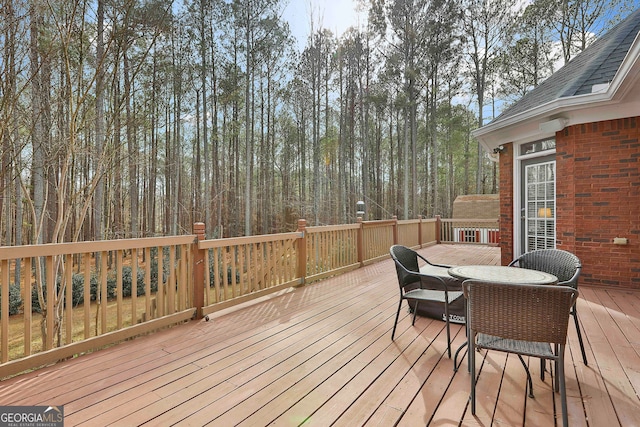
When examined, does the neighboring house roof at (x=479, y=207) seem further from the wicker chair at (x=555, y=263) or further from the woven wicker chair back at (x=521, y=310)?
the woven wicker chair back at (x=521, y=310)

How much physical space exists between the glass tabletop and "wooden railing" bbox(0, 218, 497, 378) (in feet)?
7.35

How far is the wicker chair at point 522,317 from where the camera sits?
153cm

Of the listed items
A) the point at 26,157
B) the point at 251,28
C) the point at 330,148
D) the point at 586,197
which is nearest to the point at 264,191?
the point at 330,148

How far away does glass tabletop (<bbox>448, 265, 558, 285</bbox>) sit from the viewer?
2.16m

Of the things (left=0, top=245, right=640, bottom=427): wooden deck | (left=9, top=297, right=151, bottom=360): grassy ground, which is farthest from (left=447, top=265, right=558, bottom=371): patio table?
(left=9, top=297, right=151, bottom=360): grassy ground

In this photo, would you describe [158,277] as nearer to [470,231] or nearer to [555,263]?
[555,263]

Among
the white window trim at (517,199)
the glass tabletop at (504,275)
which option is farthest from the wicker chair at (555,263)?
the white window trim at (517,199)

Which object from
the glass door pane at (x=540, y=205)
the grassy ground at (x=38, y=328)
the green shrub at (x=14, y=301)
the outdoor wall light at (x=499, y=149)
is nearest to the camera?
the glass door pane at (x=540, y=205)

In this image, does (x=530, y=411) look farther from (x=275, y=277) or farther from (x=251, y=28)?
(x=251, y=28)

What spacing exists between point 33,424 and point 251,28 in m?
11.6

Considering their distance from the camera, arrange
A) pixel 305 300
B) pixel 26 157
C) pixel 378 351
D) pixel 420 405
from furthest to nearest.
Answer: pixel 26 157 → pixel 305 300 → pixel 378 351 → pixel 420 405

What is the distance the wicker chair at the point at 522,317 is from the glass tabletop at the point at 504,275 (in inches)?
18.2

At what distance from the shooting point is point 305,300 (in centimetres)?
400

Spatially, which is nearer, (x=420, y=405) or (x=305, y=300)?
(x=420, y=405)
